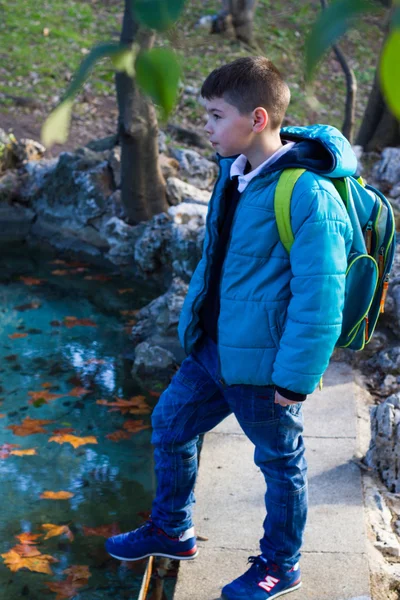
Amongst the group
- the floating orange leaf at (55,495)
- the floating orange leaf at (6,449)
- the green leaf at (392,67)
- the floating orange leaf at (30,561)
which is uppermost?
the green leaf at (392,67)

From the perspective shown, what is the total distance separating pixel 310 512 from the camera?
327 cm

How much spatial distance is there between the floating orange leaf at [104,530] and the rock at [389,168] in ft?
14.9

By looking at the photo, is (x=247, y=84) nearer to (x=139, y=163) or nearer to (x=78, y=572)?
(x=78, y=572)

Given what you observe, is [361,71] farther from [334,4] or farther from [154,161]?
[334,4]

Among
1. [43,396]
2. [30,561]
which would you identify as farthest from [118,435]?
[30,561]

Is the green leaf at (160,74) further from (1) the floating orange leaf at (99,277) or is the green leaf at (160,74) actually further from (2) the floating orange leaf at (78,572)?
(1) the floating orange leaf at (99,277)

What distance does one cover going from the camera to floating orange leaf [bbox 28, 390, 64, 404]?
4765mm

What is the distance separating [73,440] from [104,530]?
34.2 inches

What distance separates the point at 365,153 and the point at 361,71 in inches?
273

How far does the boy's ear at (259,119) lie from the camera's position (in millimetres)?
2389

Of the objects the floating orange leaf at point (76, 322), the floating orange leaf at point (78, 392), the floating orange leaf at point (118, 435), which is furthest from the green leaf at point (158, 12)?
the floating orange leaf at point (76, 322)

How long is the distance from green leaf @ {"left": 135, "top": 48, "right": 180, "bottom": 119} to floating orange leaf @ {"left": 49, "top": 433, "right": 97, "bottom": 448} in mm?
3660

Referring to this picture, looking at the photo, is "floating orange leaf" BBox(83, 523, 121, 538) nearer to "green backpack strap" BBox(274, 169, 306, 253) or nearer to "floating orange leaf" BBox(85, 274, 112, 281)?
"green backpack strap" BBox(274, 169, 306, 253)

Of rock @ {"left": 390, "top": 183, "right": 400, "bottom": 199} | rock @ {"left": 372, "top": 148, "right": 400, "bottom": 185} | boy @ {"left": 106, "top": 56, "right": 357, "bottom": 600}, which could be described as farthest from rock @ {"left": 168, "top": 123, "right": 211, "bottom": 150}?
boy @ {"left": 106, "top": 56, "right": 357, "bottom": 600}
